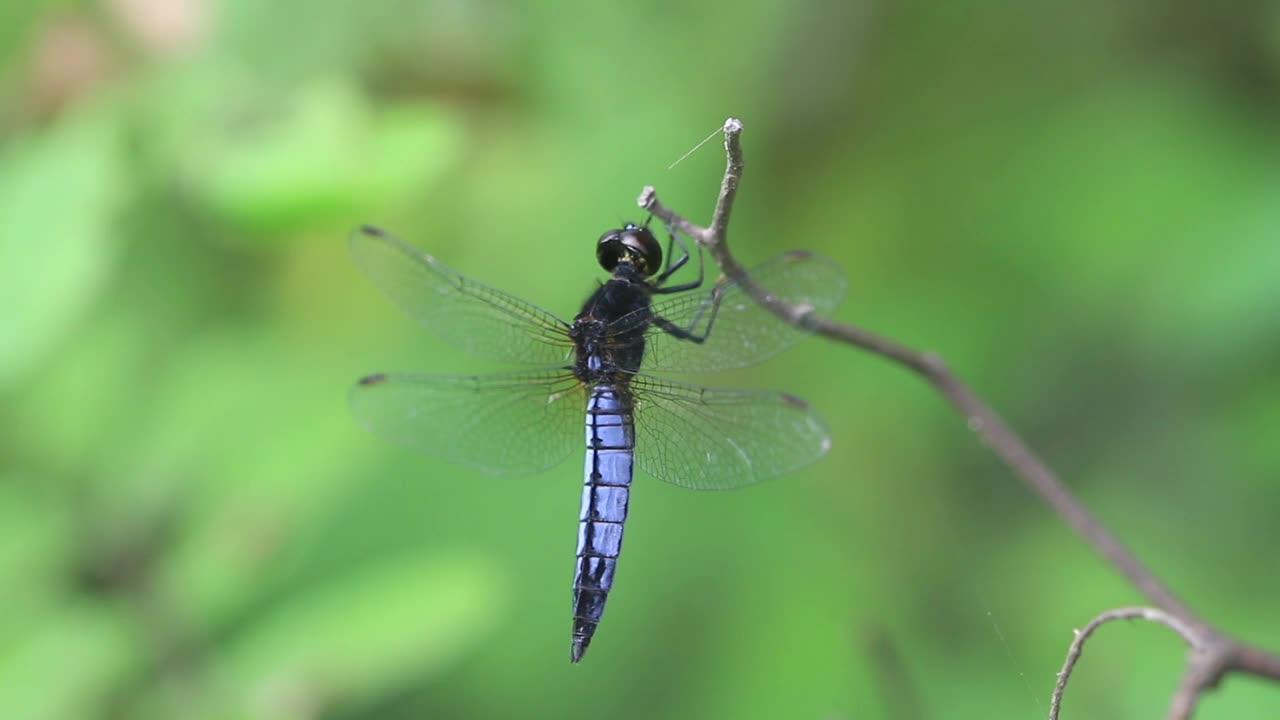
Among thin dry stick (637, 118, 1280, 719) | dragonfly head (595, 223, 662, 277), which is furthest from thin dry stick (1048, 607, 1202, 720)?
dragonfly head (595, 223, 662, 277)

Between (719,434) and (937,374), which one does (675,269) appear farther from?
(937,374)

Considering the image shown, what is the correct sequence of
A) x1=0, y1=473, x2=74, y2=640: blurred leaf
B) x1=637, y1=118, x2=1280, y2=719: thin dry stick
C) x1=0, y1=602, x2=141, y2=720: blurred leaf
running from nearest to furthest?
1. x1=637, y1=118, x2=1280, y2=719: thin dry stick
2. x1=0, y1=602, x2=141, y2=720: blurred leaf
3. x1=0, y1=473, x2=74, y2=640: blurred leaf

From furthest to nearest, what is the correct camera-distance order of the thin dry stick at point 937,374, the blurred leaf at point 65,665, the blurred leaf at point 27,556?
1. the blurred leaf at point 27,556
2. the blurred leaf at point 65,665
3. the thin dry stick at point 937,374

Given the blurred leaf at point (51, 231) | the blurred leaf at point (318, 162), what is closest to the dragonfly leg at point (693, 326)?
the blurred leaf at point (318, 162)

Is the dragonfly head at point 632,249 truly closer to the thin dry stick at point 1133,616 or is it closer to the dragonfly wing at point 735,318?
the dragonfly wing at point 735,318

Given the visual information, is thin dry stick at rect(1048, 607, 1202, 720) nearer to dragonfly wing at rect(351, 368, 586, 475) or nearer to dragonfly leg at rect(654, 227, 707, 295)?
dragonfly leg at rect(654, 227, 707, 295)

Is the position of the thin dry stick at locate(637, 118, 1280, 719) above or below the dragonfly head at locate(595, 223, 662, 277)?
below

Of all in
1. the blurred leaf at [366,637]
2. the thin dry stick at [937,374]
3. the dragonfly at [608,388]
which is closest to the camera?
the thin dry stick at [937,374]
